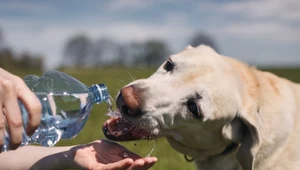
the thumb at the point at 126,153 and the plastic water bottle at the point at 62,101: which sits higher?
the plastic water bottle at the point at 62,101

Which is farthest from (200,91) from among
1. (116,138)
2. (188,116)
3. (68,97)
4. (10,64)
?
(10,64)

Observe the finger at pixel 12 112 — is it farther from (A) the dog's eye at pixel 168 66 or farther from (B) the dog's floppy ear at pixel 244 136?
(B) the dog's floppy ear at pixel 244 136

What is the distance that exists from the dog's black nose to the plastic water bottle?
0.91 ft

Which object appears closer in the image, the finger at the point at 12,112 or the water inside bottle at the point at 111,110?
the finger at the point at 12,112

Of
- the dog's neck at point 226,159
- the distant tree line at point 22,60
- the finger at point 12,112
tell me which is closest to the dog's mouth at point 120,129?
the dog's neck at point 226,159

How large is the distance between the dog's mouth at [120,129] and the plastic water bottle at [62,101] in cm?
23

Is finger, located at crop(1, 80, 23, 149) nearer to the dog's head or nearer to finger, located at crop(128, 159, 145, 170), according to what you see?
finger, located at crop(128, 159, 145, 170)

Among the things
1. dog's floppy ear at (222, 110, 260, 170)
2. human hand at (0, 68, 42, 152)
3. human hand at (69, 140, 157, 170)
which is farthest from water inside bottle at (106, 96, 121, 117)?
human hand at (0, 68, 42, 152)

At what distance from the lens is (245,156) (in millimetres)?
3986

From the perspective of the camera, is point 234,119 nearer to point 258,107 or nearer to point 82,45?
point 258,107

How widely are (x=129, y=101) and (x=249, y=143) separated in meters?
1.11

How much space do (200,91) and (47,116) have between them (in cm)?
128

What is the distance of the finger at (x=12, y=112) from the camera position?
233 centimetres

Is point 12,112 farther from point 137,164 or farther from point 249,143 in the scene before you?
point 249,143
